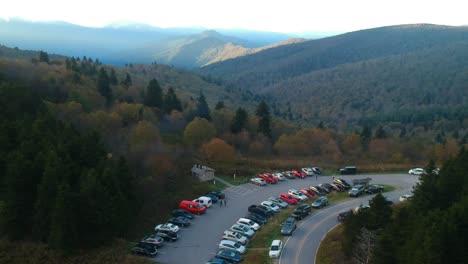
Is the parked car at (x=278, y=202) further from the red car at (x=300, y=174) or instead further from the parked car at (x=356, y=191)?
the red car at (x=300, y=174)

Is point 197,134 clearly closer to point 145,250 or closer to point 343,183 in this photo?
point 343,183

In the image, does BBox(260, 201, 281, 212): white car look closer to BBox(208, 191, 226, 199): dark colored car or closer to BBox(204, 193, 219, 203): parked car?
BBox(208, 191, 226, 199): dark colored car

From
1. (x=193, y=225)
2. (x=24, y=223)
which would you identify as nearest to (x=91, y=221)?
(x=24, y=223)

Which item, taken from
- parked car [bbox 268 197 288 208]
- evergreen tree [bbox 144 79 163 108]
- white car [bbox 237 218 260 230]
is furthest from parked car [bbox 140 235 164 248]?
evergreen tree [bbox 144 79 163 108]

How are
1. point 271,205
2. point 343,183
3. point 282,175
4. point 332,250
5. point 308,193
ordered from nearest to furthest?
point 332,250
point 271,205
point 308,193
point 343,183
point 282,175

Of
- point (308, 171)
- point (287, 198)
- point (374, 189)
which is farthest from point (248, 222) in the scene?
point (308, 171)
